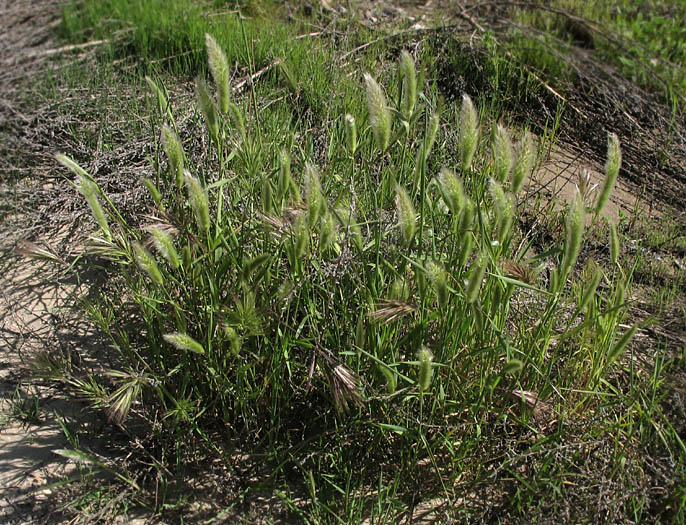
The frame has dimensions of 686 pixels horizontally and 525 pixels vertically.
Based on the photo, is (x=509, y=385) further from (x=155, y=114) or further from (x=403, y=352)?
(x=155, y=114)

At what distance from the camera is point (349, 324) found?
200cm

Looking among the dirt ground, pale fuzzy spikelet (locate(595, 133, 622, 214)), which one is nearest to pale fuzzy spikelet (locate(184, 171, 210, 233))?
the dirt ground

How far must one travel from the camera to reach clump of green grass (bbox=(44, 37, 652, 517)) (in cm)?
181

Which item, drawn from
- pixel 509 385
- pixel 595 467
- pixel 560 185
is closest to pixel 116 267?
pixel 509 385

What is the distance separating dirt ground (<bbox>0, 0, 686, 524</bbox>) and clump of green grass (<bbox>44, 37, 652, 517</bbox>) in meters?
0.31

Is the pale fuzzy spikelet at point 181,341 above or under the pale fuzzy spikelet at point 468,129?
under

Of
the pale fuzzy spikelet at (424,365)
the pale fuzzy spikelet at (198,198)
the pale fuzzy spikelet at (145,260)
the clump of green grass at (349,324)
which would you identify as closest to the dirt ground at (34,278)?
the clump of green grass at (349,324)

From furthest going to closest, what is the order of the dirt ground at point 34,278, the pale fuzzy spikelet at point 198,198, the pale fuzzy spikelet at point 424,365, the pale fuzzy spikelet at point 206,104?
1. the dirt ground at point 34,278
2. the pale fuzzy spikelet at point 206,104
3. the pale fuzzy spikelet at point 198,198
4. the pale fuzzy spikelet at point 424,365

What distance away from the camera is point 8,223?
317 centimetres

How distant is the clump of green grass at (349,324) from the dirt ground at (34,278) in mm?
313

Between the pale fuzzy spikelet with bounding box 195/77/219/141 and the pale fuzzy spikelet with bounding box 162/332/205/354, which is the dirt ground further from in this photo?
the pale fuzzy spikelet with bounding box 195/77/219/141

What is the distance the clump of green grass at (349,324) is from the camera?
181 cm

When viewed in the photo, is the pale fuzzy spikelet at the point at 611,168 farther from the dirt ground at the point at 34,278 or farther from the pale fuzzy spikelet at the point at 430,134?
the dirt ground at the point at 34,278

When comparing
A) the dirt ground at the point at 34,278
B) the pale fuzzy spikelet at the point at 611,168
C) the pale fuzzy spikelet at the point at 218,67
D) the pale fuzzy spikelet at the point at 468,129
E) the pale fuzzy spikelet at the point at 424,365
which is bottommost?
the dirt ground at the point at 34,278
